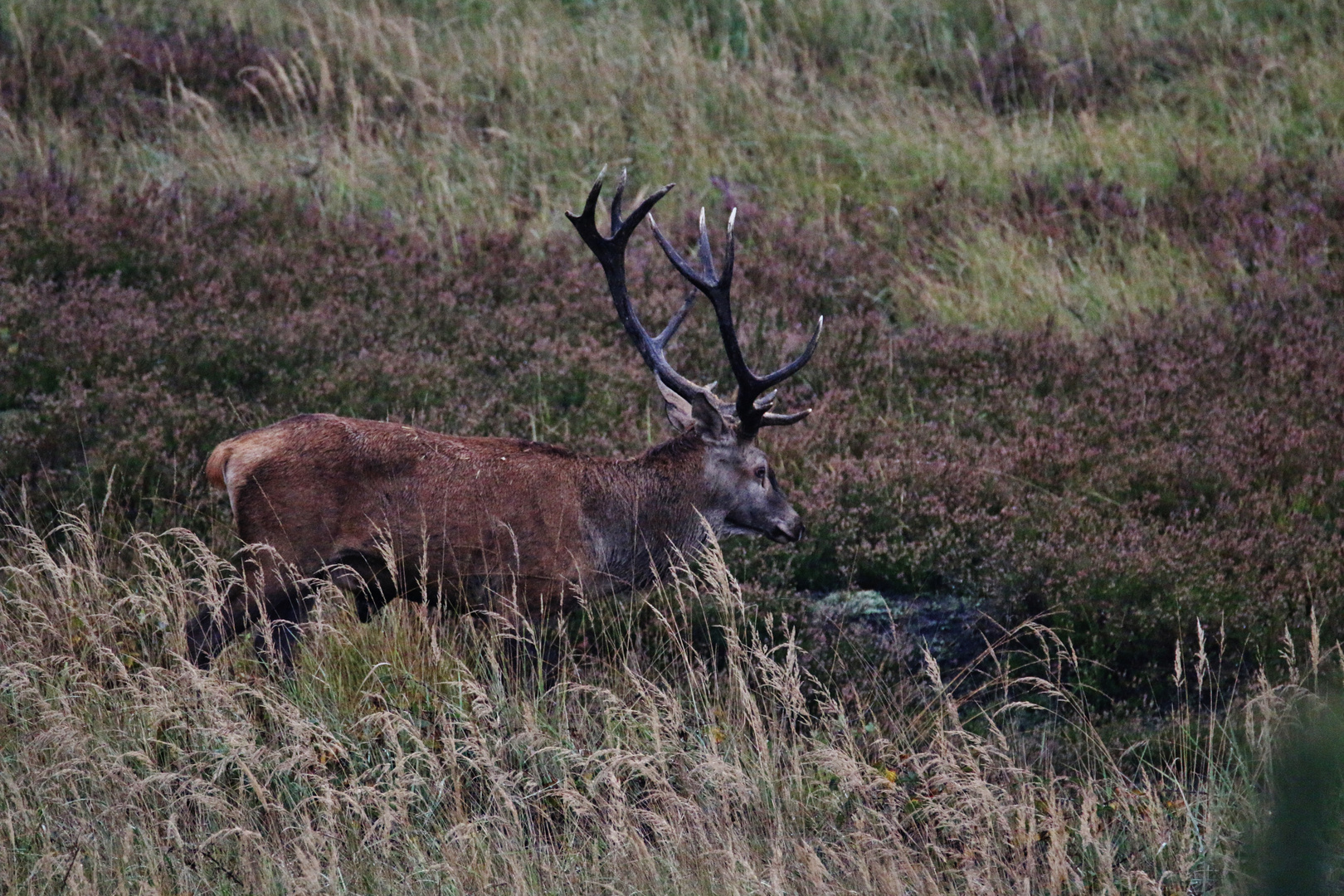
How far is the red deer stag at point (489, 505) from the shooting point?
561cm

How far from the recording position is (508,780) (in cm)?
466

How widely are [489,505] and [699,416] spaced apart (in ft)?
4.05

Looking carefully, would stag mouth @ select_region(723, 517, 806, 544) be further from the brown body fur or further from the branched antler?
the branched antler

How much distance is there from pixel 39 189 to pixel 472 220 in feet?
10.4

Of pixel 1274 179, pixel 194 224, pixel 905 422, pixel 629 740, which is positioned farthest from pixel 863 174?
pixel 629 740

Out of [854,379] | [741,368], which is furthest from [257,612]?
[854,379]

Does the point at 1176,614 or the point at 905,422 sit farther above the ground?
the point at 905,422

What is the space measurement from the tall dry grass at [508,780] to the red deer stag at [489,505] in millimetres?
205

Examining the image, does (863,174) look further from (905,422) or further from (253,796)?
(253,796)

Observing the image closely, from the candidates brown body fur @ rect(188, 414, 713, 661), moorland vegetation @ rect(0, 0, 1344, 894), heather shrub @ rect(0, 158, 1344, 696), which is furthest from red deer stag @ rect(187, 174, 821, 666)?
heather shrub @ rect(0, 158, 1344, 696)

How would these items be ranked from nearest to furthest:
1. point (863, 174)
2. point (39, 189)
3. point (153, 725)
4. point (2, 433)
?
point (153, 725)
point (2, 433)
point (39, 189)
point (863, 174)

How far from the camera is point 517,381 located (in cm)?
883

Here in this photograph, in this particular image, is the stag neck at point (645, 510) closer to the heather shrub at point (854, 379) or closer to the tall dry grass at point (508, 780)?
the tall dry grass at point (508, 780)

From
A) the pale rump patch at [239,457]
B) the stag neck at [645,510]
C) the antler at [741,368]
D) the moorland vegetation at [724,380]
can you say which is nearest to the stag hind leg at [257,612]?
the moorland vegetation at [724,380]
